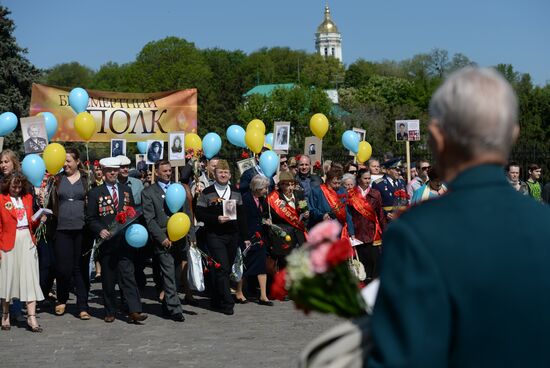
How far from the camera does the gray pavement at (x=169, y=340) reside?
8.84 meters

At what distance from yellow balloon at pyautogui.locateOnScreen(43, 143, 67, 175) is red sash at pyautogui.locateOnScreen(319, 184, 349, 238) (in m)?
3.70

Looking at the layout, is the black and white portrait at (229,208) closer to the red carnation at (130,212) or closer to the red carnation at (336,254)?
the red carnation at (130,212)

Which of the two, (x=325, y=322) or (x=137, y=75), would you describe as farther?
(x=137, y=75)

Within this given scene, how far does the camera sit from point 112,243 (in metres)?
11.2

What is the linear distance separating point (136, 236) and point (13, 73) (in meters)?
29.1

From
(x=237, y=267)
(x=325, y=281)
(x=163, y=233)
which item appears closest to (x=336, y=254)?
(x=325, y=281)

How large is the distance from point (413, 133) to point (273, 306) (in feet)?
17.9

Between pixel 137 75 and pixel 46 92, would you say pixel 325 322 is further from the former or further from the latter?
pixel 137 75

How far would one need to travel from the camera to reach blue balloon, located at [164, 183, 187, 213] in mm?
11172

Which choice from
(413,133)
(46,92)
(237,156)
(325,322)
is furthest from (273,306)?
(237,156)

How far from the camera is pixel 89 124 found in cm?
1324

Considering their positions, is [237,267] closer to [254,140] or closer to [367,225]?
[367,225]

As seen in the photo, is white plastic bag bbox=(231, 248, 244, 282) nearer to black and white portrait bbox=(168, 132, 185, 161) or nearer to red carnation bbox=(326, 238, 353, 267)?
black and white portrait bbox=(168, 132, 185, 161)

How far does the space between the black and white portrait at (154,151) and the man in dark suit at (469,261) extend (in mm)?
12355
